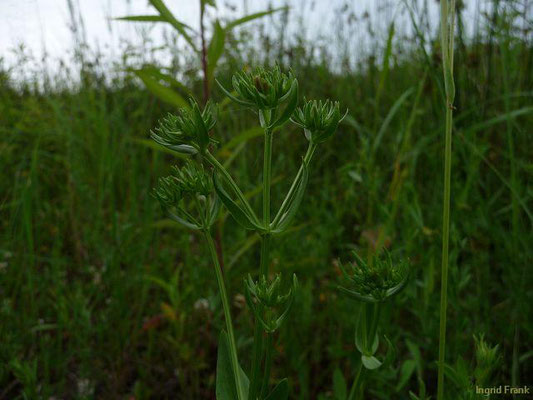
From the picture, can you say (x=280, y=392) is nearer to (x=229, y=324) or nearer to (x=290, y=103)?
(x=229, y=324)

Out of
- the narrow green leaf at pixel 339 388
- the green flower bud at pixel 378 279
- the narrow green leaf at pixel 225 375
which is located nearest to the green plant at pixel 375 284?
the green flower bud at pixel 378 279

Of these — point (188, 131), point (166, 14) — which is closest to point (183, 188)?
point (188, 131)

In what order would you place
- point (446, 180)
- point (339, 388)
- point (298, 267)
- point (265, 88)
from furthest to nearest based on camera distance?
point (298, 267), point (339, 388), point (446, 180), point (265, 88)

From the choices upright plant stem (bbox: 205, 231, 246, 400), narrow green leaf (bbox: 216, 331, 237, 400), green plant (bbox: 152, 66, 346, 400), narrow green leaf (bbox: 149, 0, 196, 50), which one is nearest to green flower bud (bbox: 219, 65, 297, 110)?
green plant (bbox: 152, 66, 346, 400)

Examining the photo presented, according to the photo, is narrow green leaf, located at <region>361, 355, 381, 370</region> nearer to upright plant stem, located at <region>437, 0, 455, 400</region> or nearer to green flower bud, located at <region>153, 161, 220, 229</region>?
upright plant stem, located at <region>437, 0, 455, 400</region>

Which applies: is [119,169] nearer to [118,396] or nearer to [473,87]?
[118,396]

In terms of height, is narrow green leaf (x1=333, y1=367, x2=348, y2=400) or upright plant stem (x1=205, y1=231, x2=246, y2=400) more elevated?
upright plant stem (x1=205, y1=231, x2=246, y2=400)
